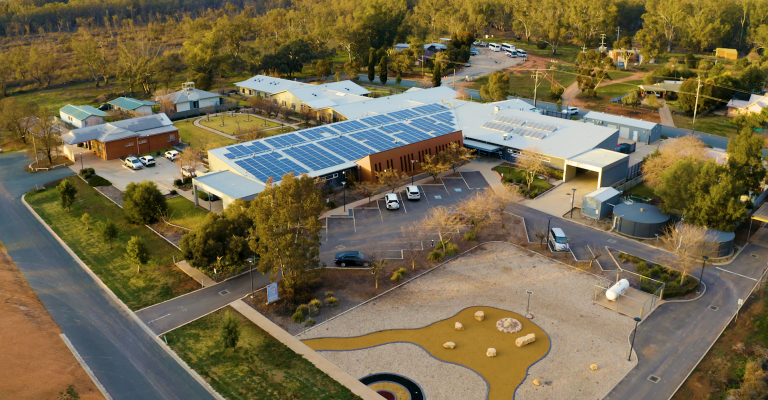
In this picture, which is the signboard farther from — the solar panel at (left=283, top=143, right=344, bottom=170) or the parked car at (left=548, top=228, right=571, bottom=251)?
the parked car at (left=548, top=228, right=571, bottom=251)

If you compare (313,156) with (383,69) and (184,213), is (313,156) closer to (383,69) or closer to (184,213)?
(184,213)

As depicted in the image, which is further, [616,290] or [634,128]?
[634,128]

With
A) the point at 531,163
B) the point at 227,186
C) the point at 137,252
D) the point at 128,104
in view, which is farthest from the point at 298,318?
the point at 128,104

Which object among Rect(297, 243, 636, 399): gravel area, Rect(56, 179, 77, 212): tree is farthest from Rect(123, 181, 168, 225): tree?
Rect(297, 243, 636, 399): gravel area

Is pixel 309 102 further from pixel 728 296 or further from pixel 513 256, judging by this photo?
pixel 728 296

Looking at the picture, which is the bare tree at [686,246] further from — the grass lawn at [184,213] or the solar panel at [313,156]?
the grass lawn at [184,213]

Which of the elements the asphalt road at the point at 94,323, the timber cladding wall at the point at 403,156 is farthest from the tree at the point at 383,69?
the asphalt road at the point at 94,323
